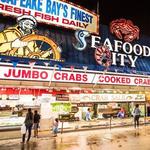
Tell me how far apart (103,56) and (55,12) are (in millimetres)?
5166

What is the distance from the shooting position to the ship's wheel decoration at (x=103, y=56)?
2542 cm

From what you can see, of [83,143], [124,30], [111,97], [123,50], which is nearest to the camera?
[83,143]

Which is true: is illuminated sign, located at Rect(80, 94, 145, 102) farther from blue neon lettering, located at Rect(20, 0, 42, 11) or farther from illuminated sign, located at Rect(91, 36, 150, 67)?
blue neon lettering, located at Rect(20, 0, 42, 11)

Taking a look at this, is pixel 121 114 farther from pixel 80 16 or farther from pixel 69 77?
pixel 80 16

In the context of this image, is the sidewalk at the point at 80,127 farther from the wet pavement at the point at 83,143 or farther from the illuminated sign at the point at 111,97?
the illuminated sign at the point at 111,97

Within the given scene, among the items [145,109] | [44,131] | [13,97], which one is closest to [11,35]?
[13,97]

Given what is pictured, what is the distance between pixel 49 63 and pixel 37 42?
1751 millimetres

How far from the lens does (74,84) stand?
23609 millimetres

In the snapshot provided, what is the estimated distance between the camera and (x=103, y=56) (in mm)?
25656

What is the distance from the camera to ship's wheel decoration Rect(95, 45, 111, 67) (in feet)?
83.4

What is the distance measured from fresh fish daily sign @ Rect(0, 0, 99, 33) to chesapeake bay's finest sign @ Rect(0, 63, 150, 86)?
13.5 feet

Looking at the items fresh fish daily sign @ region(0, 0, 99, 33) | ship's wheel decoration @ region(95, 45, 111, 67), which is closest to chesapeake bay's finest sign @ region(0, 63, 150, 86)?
ship's wheel decoration @ region(95, 45, 111, 67)

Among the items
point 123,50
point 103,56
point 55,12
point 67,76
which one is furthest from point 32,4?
point 123,50

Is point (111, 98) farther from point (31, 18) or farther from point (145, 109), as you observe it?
point (31, 18)
